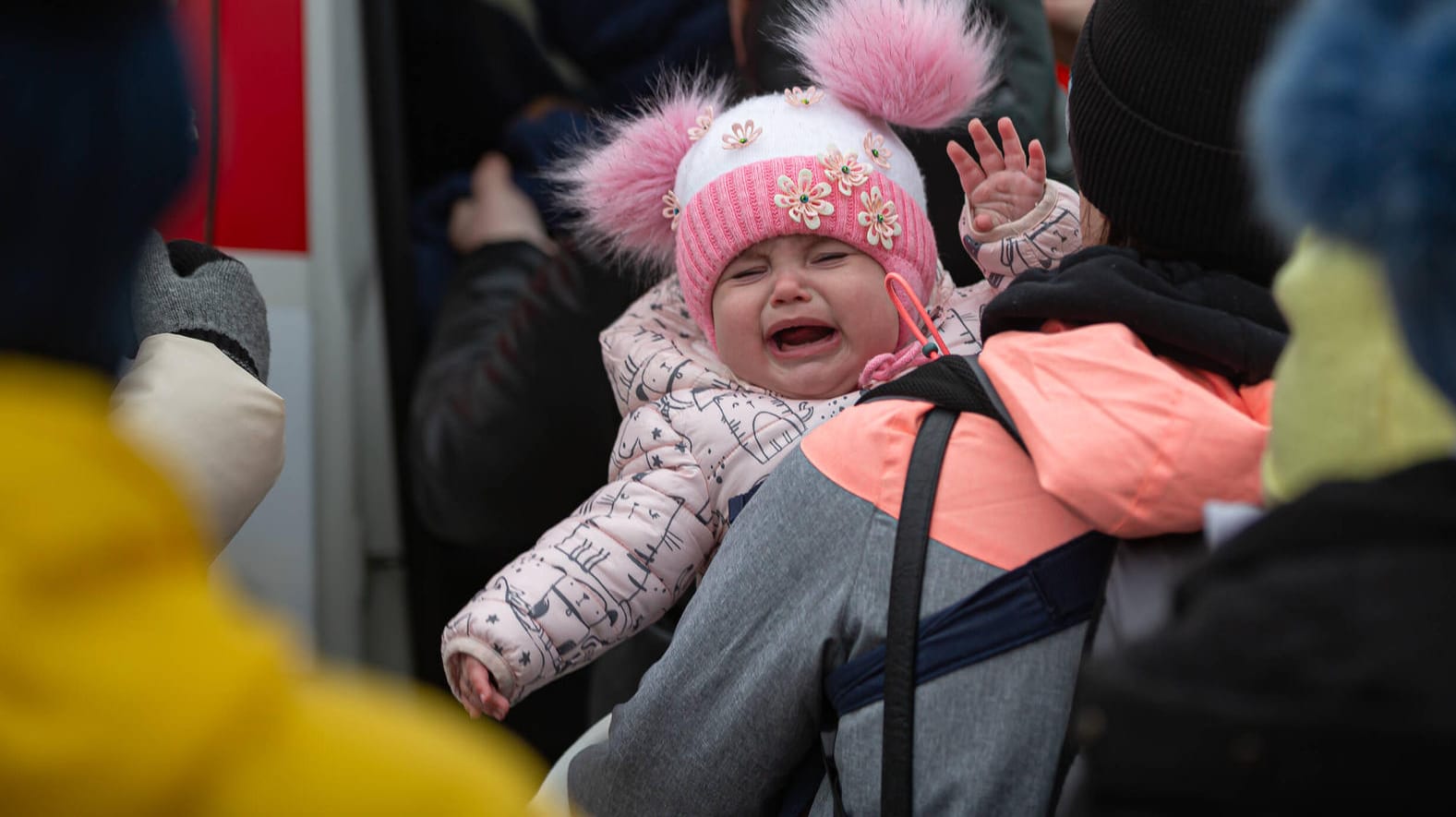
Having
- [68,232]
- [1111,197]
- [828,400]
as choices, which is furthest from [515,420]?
[68,232]

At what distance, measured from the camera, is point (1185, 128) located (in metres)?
1.19

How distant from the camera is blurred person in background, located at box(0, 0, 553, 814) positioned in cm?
61

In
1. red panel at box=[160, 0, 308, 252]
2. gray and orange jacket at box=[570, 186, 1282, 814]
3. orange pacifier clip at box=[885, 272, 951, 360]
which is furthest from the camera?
red panel at box=[160, 0, 308, 252]

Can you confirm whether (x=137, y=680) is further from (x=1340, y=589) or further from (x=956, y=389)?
(x=956, y=389)

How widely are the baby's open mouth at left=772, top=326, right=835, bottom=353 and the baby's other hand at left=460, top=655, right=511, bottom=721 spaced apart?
1.67 ft

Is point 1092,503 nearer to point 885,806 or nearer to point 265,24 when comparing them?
point 885,806

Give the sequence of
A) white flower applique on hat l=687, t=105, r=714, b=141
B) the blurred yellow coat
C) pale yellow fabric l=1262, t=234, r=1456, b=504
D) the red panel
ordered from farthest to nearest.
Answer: the red panel, white flower applique on hat l=687, t=105, r=714, b=141, pale yellow fabric l=1262, t=234, r=1456, b=504, the blurred yellow coat

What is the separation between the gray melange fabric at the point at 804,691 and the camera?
113 centimetres

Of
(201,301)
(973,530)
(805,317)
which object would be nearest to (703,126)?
(805,317)

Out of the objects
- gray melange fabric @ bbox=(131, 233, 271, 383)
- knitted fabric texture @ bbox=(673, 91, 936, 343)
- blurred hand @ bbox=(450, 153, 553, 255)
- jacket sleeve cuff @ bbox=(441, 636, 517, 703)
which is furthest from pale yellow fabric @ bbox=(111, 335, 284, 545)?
blurred hand @ bbox=(450, 153, 553, 255)

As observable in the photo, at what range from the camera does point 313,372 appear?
2.73 m

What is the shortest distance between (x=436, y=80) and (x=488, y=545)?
1.12 meters

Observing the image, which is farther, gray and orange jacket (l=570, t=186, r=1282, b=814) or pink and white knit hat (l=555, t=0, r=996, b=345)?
pink and white knit hat (l=555, t=0, r=996, b=345)

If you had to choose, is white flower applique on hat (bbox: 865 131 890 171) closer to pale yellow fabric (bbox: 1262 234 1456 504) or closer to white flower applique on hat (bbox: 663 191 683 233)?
white flower applique on hat (bbox: 663 191 683 233)
